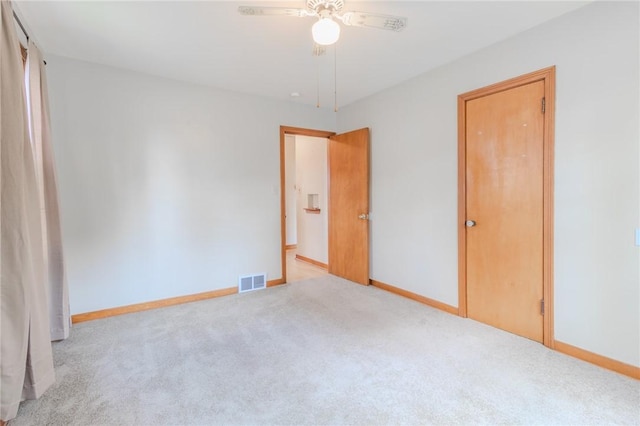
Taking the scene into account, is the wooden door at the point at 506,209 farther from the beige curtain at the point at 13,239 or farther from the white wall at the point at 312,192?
the beige curtain at the point at 13,239

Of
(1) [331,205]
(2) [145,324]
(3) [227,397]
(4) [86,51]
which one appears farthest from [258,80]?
(3) [227,397]

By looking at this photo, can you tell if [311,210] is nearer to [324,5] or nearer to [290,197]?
[290,197]

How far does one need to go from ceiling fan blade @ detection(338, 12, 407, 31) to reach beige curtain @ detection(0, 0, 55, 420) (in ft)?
6.12

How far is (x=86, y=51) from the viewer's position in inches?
109

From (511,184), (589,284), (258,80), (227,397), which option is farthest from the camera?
(258,80)

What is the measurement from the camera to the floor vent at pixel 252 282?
394cm

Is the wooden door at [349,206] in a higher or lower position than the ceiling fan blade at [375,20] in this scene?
lower

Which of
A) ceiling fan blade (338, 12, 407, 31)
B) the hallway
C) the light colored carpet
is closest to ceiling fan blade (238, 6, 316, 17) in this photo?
ceiling fan blade (338, 12, 407, 31)

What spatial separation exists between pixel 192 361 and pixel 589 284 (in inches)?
117

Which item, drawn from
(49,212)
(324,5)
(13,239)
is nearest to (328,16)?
(324,5)

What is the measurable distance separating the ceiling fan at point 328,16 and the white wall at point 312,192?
3193 mm

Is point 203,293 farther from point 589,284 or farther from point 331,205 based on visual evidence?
point 589,284

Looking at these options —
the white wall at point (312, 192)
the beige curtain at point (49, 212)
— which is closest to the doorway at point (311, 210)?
the white wall at point (312, 192)

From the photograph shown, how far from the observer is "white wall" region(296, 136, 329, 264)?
5.20m
